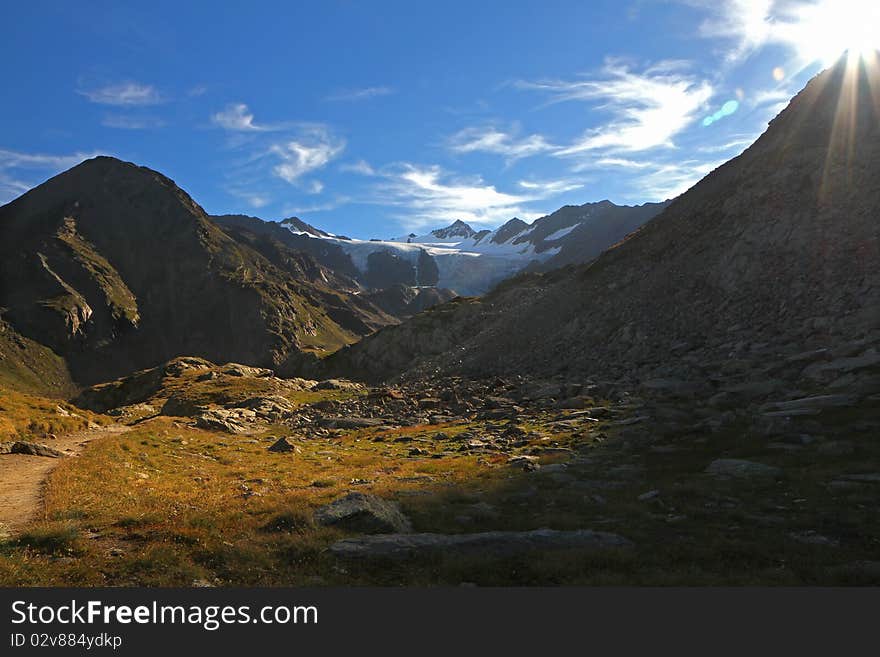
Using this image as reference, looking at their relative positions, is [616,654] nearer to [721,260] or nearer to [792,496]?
[792,496]

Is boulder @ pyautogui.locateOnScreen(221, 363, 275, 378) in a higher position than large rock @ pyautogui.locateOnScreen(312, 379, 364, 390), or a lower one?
higher

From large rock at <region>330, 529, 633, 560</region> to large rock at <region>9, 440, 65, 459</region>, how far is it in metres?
27.4

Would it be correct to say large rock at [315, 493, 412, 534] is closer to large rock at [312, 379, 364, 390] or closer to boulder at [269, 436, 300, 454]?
boulder at [269, 436, 300, 454]

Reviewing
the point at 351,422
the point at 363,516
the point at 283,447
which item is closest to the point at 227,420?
the point at 351,422

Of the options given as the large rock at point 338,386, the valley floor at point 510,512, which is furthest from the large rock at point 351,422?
the large rock at point 338,386

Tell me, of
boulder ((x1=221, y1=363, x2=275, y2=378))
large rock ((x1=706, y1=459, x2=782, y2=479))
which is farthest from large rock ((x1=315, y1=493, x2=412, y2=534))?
boulder ((x1=221, y1=363, x2=275, y2=378))

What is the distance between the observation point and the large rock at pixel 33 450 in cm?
3059

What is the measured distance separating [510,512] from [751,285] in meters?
41.6

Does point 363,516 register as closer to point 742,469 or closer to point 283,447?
point 742,469

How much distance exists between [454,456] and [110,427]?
40857 millimetres

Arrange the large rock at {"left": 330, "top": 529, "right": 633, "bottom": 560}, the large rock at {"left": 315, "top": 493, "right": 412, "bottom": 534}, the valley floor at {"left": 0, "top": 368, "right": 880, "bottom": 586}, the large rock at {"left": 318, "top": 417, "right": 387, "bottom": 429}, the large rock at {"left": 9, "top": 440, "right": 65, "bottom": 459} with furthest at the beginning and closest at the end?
the large rock at {"left": 318, "top": 417, "right": 387, "bottom": 429}
the large rock at {"left": 9, "top": 440, "right": 65, "bottom": 459}
the large rock at {"left": 315, "top": 493, "right": 412, "bottom": 534}
the large rock at {"left": 330, "top": 529, "right": 633, "bottom": 560}
the valley floor at {"left": 0, "top": 368, "right": 880, "bottom": 586}

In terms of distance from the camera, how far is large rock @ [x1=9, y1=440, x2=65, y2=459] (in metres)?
30.6

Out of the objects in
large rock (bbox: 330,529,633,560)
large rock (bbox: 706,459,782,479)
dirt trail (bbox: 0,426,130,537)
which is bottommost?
large rock (bbox: 706,459,782,479)

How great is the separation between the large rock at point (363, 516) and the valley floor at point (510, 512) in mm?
68
